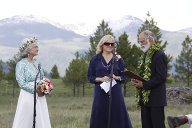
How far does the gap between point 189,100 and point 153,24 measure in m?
15.7

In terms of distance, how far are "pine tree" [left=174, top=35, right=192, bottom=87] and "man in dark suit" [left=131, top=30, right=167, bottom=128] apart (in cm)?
3442

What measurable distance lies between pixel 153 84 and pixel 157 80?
0.34ft

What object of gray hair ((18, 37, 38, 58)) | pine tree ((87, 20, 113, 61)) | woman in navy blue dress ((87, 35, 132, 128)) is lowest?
woman in navy blue dress ((87, 35, 132, 128))

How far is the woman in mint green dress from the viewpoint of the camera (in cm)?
559

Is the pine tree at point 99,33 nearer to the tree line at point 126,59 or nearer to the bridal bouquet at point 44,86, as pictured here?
the tree line at point 126,59

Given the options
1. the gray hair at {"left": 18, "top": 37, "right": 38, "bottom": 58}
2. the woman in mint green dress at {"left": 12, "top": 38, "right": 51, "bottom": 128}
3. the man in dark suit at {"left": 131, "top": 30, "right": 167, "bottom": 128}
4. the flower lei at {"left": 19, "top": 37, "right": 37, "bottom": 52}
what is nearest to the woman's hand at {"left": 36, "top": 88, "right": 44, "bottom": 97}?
the woman in mint green dress at {"left": 12, "top": 38, "right": 51, "bottom": 128}

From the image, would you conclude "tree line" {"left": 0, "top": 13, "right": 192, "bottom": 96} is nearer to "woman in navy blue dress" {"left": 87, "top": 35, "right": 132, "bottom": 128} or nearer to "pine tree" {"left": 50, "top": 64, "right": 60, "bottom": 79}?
"woman in navy blue dress" {"left": 87, "top": 35, "right": 132, "bottom": 128}

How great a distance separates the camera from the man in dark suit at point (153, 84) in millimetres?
4723

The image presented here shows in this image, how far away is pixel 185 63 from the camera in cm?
3838

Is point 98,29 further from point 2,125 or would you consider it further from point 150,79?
point 150,79

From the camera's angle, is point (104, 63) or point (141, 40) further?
point (104, 63)

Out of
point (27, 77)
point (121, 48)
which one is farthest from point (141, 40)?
point (121, 48)

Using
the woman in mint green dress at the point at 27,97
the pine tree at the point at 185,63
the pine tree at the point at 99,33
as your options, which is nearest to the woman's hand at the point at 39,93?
the woman in mint green dress at the point at 27,97

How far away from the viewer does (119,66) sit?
19.2ft
